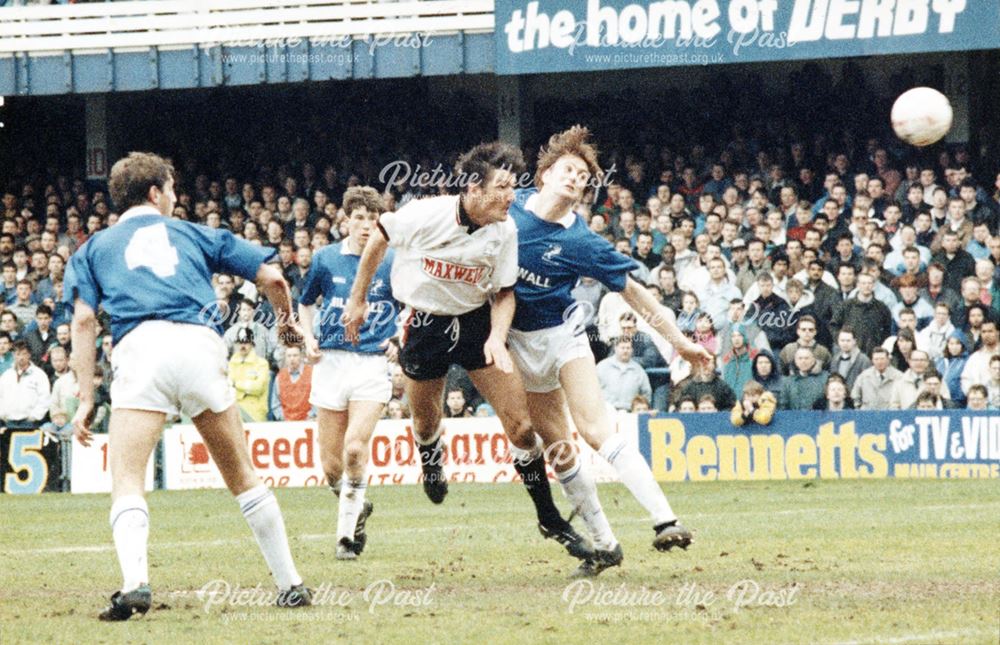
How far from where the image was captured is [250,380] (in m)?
20.1

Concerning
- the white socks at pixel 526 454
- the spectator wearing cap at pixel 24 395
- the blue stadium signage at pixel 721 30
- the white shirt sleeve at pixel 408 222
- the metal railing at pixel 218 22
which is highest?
the metal railing at pixel 218 22

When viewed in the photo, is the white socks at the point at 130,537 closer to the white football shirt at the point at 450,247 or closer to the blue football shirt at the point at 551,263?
the white football shirt at the point at 450,247

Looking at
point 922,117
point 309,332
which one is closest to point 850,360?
point 922,117

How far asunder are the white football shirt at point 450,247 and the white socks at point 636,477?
104 centimetres

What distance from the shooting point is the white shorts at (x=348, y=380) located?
11656 mm

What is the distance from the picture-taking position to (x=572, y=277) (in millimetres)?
9680

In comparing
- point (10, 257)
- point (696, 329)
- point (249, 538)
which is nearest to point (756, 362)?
point (696, 329)

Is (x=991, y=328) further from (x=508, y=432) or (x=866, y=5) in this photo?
(x=508, y=432)

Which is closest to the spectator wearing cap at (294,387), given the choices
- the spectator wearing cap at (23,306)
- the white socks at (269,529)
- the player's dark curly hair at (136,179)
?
the spectator wearing cap at (23,306)

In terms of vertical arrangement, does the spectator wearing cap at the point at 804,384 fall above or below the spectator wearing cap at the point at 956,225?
below

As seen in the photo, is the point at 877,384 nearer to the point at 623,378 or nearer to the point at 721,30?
the point at 623,378

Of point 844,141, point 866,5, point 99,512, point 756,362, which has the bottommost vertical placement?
point 99,512

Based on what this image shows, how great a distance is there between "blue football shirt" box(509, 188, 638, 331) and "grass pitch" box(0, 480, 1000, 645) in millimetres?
1428

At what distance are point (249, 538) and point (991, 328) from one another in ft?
29.0
